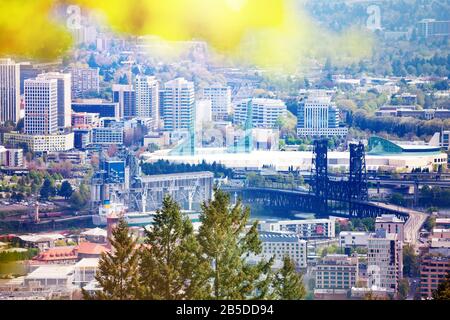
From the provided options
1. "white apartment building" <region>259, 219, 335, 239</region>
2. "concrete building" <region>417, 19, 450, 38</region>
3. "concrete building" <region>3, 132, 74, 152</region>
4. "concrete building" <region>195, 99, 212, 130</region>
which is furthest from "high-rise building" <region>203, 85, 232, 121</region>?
"white apartment building" <region>259, 219, 335, 239</region>

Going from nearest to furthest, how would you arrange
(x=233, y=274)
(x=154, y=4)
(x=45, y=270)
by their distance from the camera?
(x=233, y=274) → (x=45, y=270) → (x=154, y=4)

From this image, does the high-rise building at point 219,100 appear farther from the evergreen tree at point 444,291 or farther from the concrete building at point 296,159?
the evergreen tree at point 444,291

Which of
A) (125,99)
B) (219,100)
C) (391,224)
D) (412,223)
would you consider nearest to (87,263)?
(391,224)

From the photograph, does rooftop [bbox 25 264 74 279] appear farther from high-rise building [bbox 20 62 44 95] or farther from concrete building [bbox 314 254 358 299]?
high-rise building [bbox 20 62 44 95]

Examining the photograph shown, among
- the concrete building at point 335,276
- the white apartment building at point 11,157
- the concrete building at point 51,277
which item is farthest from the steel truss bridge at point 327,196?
the concrete building at point 51,277

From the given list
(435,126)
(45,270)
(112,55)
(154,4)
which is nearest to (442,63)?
(435,126)

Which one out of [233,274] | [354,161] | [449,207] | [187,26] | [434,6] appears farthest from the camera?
[354,161]

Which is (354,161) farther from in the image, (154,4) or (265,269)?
(265,269)
